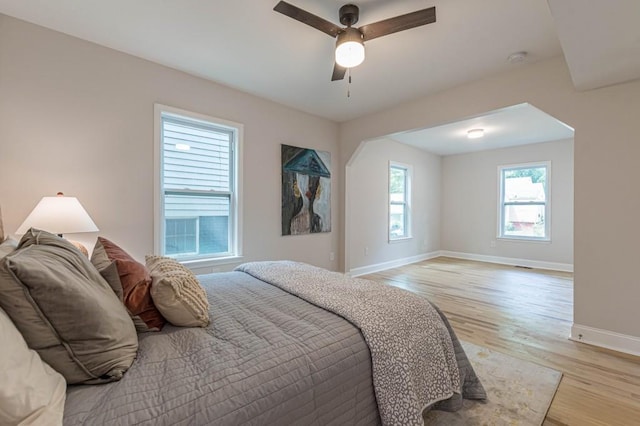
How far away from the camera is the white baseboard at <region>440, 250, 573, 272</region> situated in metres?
5.39

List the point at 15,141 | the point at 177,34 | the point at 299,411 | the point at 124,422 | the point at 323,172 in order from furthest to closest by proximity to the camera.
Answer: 1. the point at 323,172
2. the point at 177,34
3. the point at 15,141
4. the point at 299,411
5. the point at 124,422

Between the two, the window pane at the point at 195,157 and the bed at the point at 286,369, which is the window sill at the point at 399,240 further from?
the bed at the point at 286,369

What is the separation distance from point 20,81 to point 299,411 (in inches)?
119

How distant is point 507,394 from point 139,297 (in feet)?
7.06

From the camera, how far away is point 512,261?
596 cm

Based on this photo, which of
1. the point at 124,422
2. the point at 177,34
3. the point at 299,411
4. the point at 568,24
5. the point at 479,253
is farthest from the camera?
the point at 479,253

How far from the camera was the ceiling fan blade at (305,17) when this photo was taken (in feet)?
5.76

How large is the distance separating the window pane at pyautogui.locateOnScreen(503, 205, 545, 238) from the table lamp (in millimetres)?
6965

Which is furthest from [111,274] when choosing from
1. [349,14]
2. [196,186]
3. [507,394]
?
[507,394]

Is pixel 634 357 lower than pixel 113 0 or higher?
lower

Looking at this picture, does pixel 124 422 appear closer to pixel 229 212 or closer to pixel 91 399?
pixel 91 399

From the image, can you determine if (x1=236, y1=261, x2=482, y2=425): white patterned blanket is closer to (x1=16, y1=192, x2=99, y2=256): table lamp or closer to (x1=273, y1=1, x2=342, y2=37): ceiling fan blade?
(x1=16, y1=192, x2=99, y2=256): table lamp

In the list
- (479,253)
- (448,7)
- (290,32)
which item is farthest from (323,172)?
(479,253)

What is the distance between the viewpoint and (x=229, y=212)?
3.45 m
